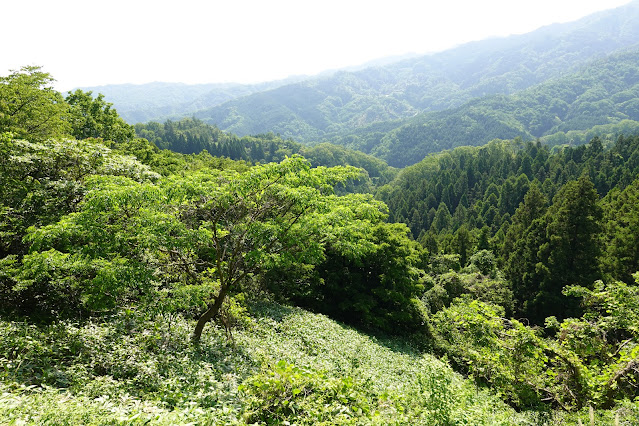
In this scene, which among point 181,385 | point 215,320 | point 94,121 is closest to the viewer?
point 181,385

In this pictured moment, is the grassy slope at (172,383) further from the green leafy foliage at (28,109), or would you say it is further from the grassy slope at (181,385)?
the green leafy foliage at (28,109)

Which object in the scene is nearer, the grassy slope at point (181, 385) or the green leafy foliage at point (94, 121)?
the grassy slope at point (181, 385)

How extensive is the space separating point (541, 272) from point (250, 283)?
26.3 metres

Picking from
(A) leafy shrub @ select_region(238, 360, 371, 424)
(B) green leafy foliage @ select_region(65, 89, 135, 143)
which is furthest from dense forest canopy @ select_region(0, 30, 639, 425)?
(B) green leafy foliage @ select_region(65, 89, 135, 143)

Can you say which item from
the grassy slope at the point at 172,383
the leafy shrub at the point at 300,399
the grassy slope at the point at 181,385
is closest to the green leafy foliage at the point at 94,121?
the grassy slope at the point at 172,383

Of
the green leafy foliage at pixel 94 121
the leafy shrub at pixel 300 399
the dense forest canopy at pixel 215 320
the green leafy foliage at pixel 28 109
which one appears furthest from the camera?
the green leafy foliage at pixel 94 121

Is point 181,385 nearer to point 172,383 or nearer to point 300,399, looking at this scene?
point 172,383

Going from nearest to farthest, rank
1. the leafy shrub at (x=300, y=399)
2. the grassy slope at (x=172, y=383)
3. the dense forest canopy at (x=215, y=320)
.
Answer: the grassy slope at (x=172, y=383) < the leafy shrub at (x=300, y=399) < the dense forest canopy at (x=215, y=320)

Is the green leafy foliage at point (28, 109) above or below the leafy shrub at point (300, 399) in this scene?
above

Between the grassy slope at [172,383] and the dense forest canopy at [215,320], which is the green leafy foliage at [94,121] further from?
the grassy slope at [172,383]

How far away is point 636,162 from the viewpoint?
6819 centimetres

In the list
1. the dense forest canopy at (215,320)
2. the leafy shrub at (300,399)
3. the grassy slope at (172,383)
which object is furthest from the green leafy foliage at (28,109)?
the leafy shrub at (300,399)

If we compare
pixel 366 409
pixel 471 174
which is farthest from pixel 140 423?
pixel 471 174

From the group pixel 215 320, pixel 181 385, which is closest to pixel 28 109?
pixel 215 320
